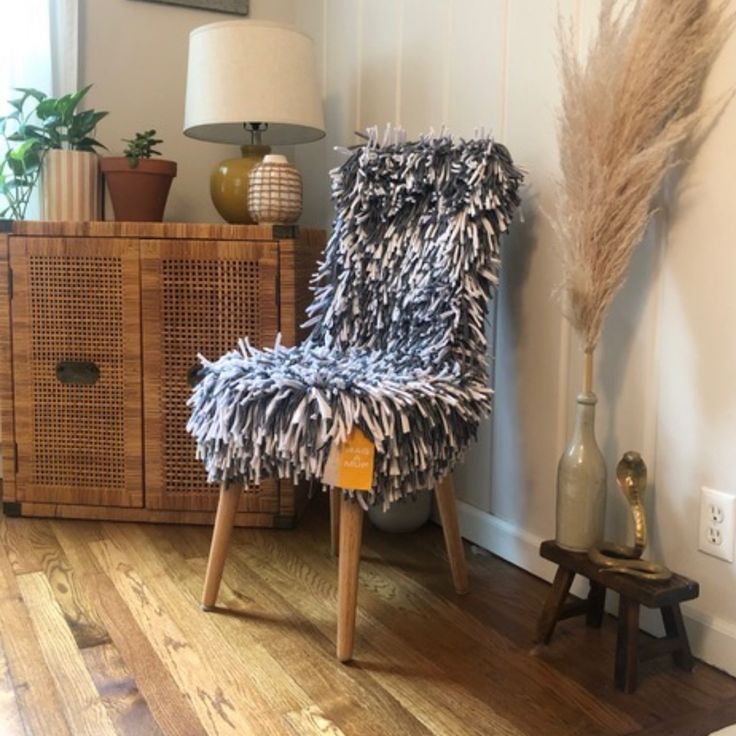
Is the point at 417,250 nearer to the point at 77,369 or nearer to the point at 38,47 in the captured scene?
the point at 77,369

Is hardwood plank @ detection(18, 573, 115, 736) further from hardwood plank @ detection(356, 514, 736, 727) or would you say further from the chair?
hardwood plank @ detection(356, 514, 736, 727)

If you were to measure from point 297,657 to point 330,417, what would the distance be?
15.2 inches

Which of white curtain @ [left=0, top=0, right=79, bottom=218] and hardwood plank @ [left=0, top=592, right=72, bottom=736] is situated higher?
white curtain @ [left=0, top=0, right=79, bottom=218]

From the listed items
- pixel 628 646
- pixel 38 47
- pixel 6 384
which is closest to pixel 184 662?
pixel 628 646

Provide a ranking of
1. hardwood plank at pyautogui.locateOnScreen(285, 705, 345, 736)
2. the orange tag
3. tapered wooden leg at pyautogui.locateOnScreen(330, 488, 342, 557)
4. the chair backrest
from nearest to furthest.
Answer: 1. hardwood plank at pyautogui.locateOnScreen(285, 705, 345, 736)
2. the orange tag
3. the chair backrest
4. tapered wooden leg at pyautogui.locateOnScreen(330, 488, 342, 557)

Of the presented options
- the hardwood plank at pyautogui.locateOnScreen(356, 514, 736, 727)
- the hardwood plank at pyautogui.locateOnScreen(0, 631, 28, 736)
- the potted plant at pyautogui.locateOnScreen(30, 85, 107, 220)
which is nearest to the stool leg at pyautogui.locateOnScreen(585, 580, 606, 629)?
the hardwood plank at pyautogui.locateOnScreen(356, 514, 736, 727)

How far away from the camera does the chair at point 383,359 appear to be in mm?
1150

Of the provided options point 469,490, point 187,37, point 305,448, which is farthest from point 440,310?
point 187,37

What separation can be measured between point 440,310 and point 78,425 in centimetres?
93

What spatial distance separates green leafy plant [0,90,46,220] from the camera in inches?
71.2

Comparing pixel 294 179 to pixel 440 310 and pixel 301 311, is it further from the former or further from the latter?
pixel 440 310

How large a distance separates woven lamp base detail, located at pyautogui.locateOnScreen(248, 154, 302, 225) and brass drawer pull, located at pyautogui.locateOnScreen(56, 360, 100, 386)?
518mm

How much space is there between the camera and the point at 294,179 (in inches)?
68.5

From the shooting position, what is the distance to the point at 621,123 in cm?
112
